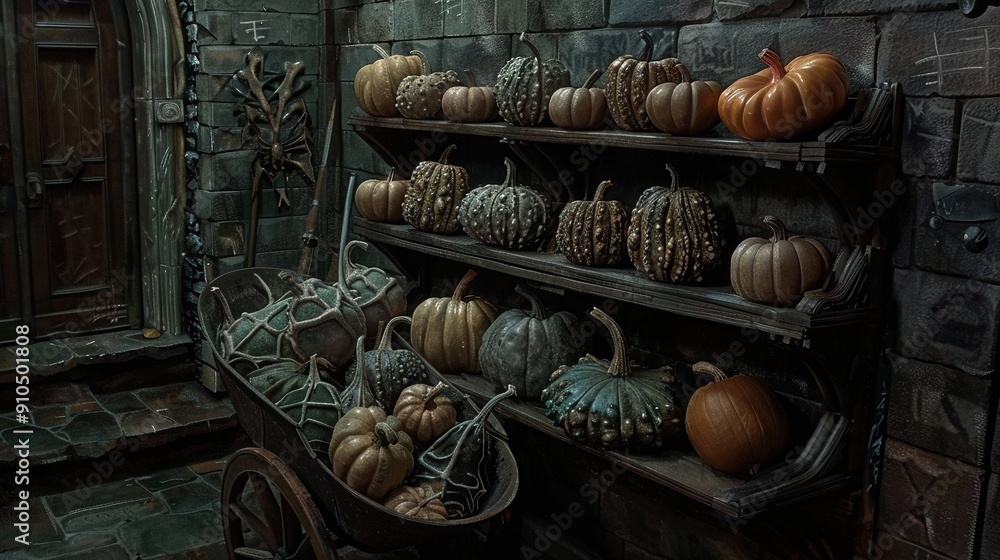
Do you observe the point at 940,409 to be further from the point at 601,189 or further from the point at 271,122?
the point at 271,122

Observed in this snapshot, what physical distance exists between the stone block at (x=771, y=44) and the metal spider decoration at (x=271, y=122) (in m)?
2.78

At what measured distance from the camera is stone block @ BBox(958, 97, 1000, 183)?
98.8 inches

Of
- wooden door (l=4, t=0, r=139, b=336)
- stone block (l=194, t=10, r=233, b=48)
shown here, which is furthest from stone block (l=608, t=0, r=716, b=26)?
wooden door (l=4, t=0, r=139, b=336)

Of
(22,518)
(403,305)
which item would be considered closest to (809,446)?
(403,305)

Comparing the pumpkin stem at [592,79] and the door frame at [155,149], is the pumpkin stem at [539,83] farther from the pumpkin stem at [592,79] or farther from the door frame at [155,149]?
the door frame at [155,149]

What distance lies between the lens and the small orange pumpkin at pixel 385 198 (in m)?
4.47

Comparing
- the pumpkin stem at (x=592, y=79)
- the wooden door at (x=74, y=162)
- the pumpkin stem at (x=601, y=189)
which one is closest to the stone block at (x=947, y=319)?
the pumpkin stem at (x=601, y=189)

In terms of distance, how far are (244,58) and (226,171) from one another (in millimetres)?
644

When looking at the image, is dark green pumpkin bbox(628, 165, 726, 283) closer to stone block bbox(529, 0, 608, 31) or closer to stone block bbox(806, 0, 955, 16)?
stone block bbox(806, 0, 955, 16)

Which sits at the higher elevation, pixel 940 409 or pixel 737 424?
pixel 940 409

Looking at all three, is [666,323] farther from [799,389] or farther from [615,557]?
[615,557]

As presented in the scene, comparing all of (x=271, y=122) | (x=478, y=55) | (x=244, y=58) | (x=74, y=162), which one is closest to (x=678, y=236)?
(x=478, y=55)

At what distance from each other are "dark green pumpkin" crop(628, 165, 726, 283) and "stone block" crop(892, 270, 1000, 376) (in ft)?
1.93

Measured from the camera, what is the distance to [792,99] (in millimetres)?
2688
